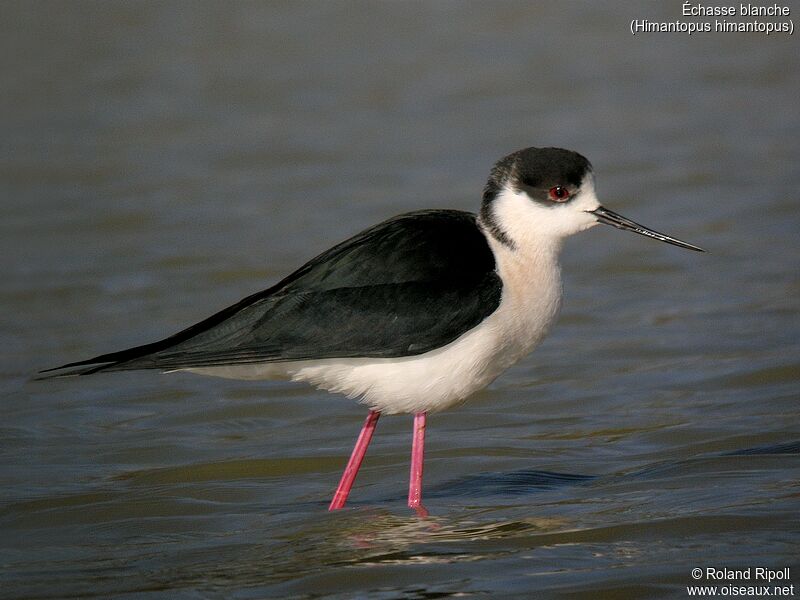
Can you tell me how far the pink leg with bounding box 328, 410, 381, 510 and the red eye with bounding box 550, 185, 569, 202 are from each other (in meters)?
1.18

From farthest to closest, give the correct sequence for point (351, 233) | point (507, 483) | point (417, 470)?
1. point (351, 233)
2. point (507, 483)
3. point (417, 470)

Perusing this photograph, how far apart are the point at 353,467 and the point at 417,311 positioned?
30.3 inches

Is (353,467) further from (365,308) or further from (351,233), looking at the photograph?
(351,233)

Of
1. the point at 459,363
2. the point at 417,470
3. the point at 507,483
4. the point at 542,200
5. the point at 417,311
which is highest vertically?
the point at 542,200

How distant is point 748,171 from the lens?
39.7 ft

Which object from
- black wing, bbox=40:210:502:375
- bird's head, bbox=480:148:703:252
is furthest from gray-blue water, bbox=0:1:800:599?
bird's head, bbox=480:148:703:252

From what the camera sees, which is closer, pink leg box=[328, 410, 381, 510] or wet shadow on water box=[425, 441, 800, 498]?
pink leg box=[328, 410, 381, 510]

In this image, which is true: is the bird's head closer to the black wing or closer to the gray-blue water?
the black wing

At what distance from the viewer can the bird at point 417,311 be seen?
6117mm

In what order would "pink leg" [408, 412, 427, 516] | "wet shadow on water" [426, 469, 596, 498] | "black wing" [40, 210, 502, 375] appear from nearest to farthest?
1. "black wing" [40, 210, 502, 375]
2. "pink leg" [408, 412, 427, 516]
3. "wet shadow on water" [426, 469, 596, 498]

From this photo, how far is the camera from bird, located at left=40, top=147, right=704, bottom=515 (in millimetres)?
6117

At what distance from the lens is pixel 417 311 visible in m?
6.15

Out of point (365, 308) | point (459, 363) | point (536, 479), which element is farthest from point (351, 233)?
point (459, 363)

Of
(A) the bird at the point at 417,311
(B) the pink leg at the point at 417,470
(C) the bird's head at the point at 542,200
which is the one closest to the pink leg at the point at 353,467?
(A) the bird at the point at 417,311
